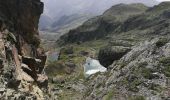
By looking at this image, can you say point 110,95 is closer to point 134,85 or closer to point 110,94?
point 110,94

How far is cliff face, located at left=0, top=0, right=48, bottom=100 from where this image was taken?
5606cm

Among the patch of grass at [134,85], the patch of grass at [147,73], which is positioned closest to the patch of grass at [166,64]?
the patch of grass at [147,73]

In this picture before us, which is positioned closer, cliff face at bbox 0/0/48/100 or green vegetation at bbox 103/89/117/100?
green vegetation at bbox 103/89/117/100

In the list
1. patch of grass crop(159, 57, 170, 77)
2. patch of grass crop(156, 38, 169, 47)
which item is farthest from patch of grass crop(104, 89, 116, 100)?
patch of grass crop(156, 38, 169, 47)

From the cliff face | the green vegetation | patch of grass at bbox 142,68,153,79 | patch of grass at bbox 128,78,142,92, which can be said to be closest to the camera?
patch of grass at bbox 128,78,142,92

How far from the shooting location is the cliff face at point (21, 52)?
2207 inches

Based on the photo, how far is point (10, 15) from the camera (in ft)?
219

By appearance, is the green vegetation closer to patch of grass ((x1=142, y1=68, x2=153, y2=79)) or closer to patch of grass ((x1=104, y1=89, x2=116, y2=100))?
patch of grass ((x1=104, y1=89, x2=116, y2=100))

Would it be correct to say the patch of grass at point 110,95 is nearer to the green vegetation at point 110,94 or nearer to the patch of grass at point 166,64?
the green vegetation at point 110,94

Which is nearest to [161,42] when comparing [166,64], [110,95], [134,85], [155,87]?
[166,64]

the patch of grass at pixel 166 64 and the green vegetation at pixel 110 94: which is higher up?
the patch of grass at pixel 166 64

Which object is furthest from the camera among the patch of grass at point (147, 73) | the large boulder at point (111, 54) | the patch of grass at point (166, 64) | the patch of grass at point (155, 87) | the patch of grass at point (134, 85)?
the large boulder at point (111, 54)

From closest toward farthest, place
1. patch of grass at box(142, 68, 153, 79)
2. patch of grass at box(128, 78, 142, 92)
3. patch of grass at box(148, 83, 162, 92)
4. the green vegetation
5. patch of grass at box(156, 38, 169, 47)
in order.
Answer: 1. patch of grass at box(148, 83, 162, 92)
2. patch of grass at box(128, 78, 142, 92)
3. patch of grass at box(142, 68, 153, 79)
4. the green vegetation
5. patch of grass at box(156, 38, 169, 47)

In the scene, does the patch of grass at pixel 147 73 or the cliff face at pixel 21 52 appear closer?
the patch of grass at pixel 147 73
